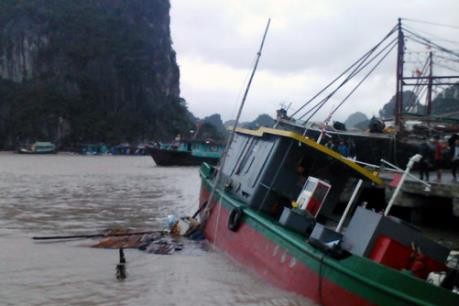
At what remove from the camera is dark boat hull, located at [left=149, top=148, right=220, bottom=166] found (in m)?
59.8

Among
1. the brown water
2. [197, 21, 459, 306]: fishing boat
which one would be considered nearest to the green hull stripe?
[197, 21, 459, 306]: fishing boat

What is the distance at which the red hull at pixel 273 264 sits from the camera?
297 inches

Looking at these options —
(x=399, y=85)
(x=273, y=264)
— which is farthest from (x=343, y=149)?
(x=273, y=264)

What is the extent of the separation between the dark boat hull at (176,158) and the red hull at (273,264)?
4751cm

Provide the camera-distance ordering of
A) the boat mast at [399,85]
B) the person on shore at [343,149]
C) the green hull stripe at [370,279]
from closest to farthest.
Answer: the green hull stripe at [370,279] → the person on shore at [343,149] → the boat mast at [399,85]

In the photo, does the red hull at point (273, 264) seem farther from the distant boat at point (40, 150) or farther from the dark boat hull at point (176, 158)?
the distant boat at point (40, 150)

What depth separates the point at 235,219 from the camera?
10688mm

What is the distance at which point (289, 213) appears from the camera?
30.6ft

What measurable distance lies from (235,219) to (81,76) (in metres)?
117

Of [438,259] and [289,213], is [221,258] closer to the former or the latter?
[289,213]

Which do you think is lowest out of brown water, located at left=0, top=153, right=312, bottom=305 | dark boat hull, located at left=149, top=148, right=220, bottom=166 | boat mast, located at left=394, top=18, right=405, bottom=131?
brown water, located at left=0, top=153, right=312, bottom=305

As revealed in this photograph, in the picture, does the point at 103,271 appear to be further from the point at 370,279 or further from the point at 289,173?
the point at 370,279

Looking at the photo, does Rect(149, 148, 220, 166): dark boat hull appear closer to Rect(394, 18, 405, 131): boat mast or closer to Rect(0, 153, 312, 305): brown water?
Rect(0, 153, 312, 305): brown water

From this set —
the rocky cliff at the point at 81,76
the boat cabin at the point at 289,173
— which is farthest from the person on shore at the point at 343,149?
the rocky cliff at the point at 81,76
